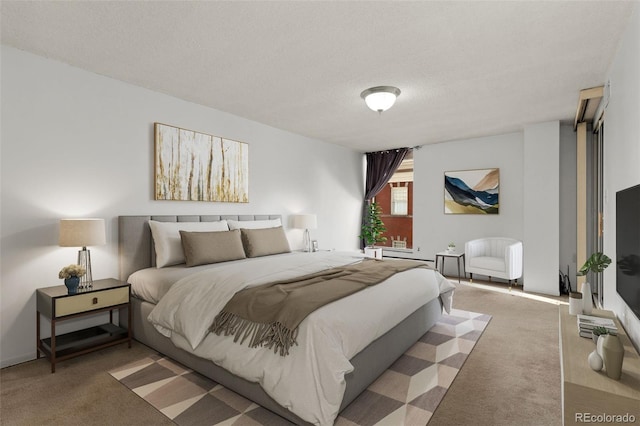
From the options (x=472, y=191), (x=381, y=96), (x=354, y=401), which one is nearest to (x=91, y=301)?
(x=354, y=401)

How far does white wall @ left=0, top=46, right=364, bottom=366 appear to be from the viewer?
2760 mm

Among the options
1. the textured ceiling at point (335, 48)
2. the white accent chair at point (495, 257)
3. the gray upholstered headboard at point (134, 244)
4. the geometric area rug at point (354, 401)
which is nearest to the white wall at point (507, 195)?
the white accent chair at point (495, 257)

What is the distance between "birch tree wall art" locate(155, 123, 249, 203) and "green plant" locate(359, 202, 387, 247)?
319cm

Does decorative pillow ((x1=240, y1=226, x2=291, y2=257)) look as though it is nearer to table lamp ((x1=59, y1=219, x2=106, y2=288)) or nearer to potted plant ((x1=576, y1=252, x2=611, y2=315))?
table lamp ((x1=59, y1=219, x2=106, y2=288))

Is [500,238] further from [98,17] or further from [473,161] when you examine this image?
[98,17]

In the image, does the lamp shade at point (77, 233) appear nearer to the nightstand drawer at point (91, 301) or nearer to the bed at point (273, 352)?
the nightstand drawer at point (91, 301)

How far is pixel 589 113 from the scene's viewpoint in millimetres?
4293

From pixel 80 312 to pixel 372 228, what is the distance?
541 centimetres

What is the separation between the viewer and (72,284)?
273 centimetres

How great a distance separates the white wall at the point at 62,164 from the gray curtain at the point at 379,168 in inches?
146

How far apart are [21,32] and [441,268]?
636 cm

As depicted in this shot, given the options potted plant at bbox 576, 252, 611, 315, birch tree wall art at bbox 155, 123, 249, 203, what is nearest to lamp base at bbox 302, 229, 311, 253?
birch tree wall art at bbox 155, 123, 249, 203

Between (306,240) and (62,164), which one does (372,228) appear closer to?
(306,240)

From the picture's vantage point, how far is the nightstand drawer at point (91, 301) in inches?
104
